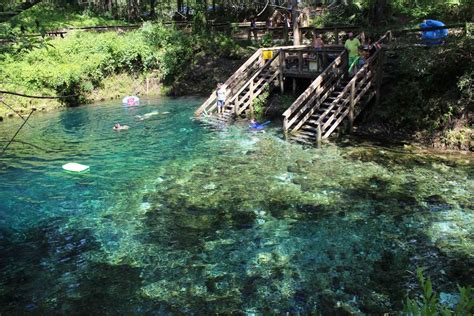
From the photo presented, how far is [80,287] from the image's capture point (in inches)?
304

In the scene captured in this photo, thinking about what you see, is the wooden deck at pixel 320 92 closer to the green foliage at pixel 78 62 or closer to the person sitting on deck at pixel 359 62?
the person sitting on deck at pixel 359 62

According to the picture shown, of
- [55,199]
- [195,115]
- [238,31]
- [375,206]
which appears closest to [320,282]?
[375,206]

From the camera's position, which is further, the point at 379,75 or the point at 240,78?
the point at 240,78

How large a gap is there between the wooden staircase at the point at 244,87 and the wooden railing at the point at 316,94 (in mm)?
3621

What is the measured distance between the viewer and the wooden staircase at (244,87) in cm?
2100

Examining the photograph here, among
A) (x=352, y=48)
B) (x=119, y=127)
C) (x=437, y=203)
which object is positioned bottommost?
(x=437, y=203)

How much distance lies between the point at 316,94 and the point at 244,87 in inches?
198

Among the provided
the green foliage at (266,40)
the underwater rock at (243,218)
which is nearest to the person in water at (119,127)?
the underwater rock at (243,218)

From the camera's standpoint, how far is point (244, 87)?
69.7ft

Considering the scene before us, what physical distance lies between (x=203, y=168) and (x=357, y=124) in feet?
23.3

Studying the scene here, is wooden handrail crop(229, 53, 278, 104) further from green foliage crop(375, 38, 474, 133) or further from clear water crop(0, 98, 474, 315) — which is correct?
green foliage crop(375, 38, 474, 133)

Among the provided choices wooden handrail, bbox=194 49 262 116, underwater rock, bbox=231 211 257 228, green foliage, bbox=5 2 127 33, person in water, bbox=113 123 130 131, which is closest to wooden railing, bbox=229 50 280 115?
wooden handrail, bbox=194 49 262 116

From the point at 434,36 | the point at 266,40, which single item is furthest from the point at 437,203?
the point at 266,40

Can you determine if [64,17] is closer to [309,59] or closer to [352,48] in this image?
[309,59]
